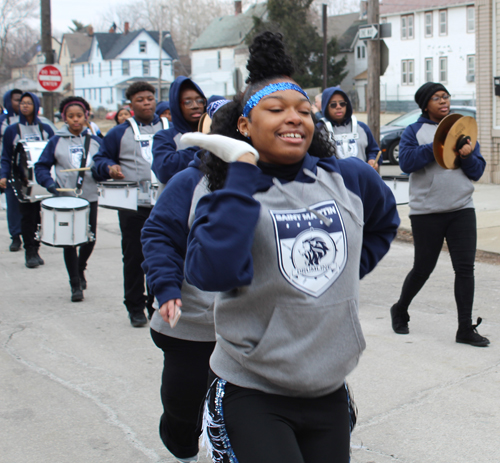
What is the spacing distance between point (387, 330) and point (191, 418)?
10.1 feet

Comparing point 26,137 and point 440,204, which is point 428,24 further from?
point 440,204

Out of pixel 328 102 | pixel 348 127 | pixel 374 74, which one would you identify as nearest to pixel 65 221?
pixel 328 102

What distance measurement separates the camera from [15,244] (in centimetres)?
1018

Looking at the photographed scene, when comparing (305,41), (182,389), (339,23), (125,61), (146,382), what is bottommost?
(146,382)

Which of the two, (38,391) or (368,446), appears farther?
(38,391)

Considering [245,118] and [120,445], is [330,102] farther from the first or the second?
[245,118]

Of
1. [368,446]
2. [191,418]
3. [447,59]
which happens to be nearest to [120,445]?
A: [191,418]

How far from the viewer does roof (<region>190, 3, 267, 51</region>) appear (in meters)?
71.4

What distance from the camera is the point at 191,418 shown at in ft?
10.2

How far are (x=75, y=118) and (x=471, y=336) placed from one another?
4507 mm

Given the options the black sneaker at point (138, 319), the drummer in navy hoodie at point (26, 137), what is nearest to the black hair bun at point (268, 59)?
the black sneaker at point (138, 319)

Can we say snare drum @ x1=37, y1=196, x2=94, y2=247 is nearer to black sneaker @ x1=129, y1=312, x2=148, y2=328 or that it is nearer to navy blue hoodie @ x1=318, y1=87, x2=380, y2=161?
black sneaker @ x1=129, y1=312, x2=148, y2=328

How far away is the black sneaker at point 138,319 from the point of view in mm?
6133

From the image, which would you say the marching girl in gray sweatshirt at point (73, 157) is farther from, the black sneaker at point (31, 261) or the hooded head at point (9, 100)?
the hooded head at point (9, 100)
